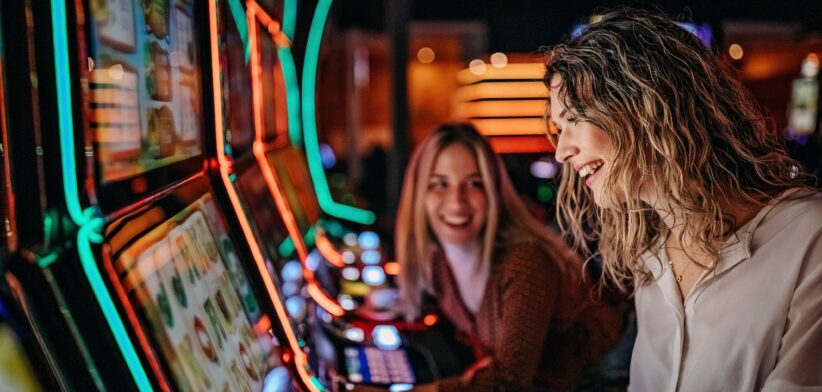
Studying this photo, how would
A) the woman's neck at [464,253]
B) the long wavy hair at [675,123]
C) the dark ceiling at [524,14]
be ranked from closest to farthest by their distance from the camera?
the long wavy hair at [675,123] < the woman's neck at [464,253] < the dark ceiling at [524,14]

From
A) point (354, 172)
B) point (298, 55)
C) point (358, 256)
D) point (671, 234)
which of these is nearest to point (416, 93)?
point (354, 172)

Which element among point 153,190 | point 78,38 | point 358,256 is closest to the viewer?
point 78,38

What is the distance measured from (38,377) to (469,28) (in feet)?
31.9

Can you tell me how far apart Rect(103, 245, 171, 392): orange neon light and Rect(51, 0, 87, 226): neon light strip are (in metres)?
0.07

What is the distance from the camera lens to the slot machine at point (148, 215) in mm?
935

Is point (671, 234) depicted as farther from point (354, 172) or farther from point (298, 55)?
point (354, 172)

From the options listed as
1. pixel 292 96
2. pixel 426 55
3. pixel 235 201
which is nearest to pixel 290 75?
pixel 292 96

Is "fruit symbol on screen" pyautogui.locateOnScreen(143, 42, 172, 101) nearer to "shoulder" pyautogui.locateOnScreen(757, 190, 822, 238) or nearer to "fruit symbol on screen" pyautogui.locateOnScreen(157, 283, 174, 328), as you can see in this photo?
A: "fruit symbol on screen" pyautogui.locateOnScreen(157, 283, 174, 328)

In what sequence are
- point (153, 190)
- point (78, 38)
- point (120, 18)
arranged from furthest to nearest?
point (153, 190) < point (120, 18) < point (78, 38)

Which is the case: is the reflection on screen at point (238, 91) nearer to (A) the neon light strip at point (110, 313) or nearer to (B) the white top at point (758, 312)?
(A) the neon light strip at point (110, 313)

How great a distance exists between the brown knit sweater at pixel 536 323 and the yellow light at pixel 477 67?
9134 millimetres

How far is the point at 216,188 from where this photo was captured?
1.77 metres

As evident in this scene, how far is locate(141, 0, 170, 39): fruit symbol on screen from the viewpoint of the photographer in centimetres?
138

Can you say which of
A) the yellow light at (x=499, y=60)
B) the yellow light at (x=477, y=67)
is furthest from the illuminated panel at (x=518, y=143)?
the yellow light at (x=499, y=60)
